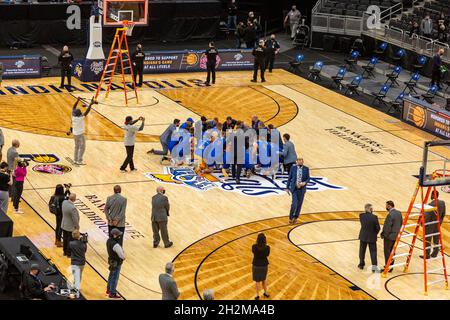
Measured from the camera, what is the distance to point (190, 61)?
4509 centimetres

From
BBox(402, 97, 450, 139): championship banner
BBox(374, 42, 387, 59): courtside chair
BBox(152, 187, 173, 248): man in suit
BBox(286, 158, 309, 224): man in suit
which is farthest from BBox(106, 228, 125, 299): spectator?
BBox(374, 42, 387, 59): courtside chair

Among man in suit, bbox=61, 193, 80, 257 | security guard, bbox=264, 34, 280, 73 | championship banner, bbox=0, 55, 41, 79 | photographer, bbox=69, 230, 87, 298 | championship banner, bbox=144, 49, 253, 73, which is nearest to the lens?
photographer, bbox=69, 230, 87, 298

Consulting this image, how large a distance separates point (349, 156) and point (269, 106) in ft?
22.6

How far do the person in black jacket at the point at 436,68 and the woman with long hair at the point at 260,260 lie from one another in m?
22.1

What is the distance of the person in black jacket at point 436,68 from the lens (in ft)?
138

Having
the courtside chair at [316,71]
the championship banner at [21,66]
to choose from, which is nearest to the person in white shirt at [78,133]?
the championship banner at [21,66]

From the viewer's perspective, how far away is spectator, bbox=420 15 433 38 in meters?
46.3

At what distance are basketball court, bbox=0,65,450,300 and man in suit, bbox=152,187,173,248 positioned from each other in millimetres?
326

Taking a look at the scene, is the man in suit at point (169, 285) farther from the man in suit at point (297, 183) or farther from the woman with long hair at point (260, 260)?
the man in suit at point (297, 183)

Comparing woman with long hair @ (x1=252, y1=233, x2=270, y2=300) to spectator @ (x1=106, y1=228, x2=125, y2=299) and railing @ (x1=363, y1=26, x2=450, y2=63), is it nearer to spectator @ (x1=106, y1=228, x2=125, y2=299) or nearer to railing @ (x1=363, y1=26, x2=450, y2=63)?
spectator @ (x1=106, y1=228, x2=125, y2=299)

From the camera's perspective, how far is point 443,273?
24656 millimetres

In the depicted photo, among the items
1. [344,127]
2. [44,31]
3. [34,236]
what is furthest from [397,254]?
[44,31]

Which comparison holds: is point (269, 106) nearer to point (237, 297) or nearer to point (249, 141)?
point (249, 141)

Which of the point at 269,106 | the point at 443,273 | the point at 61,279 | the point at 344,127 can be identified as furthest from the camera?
the point at 269,106
